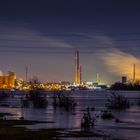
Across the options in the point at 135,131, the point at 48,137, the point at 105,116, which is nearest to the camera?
the point at 48,137

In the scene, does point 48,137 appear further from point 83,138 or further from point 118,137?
point 118,137

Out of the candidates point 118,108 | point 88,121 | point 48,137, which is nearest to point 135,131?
point 88,121

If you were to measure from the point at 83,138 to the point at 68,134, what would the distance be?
3.56 m

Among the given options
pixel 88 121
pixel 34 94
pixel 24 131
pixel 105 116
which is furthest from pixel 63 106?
pixel 24 131

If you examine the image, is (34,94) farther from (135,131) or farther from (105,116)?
(135,131)

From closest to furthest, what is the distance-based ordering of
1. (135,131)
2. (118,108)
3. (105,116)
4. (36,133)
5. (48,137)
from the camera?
(48,137)
(36,133)
(135,131)
(105,116)
(118,108)

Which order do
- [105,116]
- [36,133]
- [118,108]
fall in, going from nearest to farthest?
[36,133] → [105,116] → [118,108]

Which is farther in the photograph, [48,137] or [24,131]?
[24,131]

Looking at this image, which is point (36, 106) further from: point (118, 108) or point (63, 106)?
point (118, 108)

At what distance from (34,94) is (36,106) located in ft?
12.4

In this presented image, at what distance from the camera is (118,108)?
108m

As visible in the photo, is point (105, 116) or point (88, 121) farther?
point (105, 116)

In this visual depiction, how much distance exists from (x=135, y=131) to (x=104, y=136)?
28.6 ft

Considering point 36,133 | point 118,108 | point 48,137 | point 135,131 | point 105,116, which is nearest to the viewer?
point 48,137
